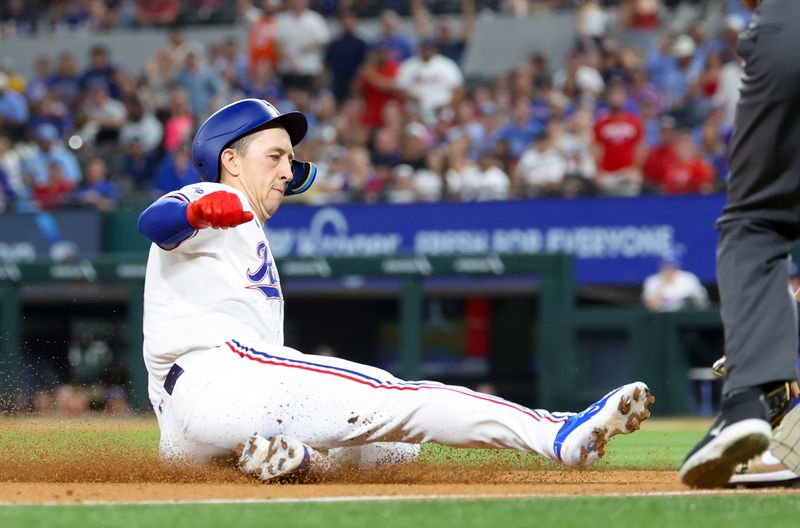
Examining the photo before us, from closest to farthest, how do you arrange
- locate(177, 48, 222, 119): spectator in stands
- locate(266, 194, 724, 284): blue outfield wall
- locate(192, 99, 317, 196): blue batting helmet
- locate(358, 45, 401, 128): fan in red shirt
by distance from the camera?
locate(192, 99, 317, 196): blue batting helmet
locate(266, 194, 724, 284): blue outfield wall
locate(358, 45, 401, 128): fan in red shirt
locate(177, 48, 222, 119): spectator in stands

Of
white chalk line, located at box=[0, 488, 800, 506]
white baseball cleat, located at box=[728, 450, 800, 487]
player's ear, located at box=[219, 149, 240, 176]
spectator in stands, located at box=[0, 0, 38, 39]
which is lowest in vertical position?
white baseball cleat, located at box=[728, 450, 800, 487]

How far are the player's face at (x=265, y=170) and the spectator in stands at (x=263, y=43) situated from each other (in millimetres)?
10725

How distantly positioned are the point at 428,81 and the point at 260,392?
34.5 feet

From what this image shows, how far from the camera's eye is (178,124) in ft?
47.2

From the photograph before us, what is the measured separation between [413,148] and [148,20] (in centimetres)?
659

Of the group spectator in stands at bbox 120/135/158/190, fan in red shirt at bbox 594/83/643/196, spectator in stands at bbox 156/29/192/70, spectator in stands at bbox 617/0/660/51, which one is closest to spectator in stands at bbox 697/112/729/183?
fan in red shirt at bbox 594/83/643/196

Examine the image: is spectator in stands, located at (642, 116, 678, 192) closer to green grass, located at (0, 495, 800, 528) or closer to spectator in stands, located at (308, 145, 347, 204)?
spectator in stands, located at (308, 145, 347, 204)

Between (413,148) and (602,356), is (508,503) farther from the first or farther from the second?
(413,148)

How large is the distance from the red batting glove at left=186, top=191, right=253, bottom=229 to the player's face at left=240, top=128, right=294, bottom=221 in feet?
2.22

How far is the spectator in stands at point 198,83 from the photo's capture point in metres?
15.5

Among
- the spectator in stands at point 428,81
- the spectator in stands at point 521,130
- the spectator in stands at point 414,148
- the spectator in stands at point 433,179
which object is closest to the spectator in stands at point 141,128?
the spectator in stands at point 428,81

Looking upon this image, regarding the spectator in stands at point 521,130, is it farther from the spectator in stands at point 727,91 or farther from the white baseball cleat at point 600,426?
the white baseball cleat at point 600,426

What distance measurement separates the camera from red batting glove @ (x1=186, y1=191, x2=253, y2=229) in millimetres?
4086

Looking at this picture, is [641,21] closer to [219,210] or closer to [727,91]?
[727,91]
